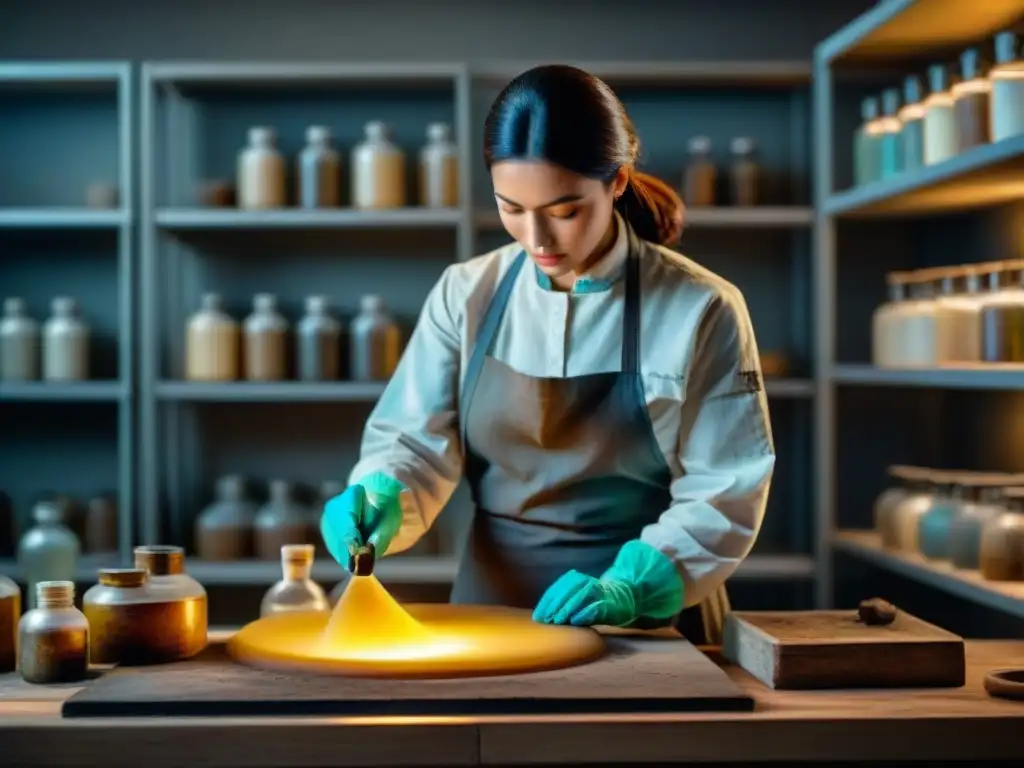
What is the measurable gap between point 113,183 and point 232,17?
0.55 m

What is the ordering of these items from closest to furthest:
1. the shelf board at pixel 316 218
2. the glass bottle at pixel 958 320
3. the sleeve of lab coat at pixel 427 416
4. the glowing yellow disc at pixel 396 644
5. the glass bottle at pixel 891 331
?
the glowing yellow disc at pixel 396 644
the sleeve of lab coat at pixel 427 416
the glass bottle at pixel 958 320
the glass bottle at pixel 891 331
the shelf board at pixel 316 218

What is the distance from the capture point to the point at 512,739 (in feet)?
4.20

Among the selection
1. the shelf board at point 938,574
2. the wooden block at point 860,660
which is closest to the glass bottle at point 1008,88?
the shelf board at point 938,574

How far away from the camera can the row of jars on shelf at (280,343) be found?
135 inches

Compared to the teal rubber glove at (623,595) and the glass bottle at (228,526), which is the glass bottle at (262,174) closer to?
the glass bottle at (228,526)

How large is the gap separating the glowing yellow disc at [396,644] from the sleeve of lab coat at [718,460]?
0.67 feet

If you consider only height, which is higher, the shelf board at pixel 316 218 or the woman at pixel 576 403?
the shelf board at pixel 316 218

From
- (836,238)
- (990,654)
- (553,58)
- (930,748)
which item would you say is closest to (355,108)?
(553,58)

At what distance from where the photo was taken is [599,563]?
194cm

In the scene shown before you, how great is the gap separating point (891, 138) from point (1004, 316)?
0.67 metres

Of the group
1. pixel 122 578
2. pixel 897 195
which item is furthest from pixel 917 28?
pixel 122 578

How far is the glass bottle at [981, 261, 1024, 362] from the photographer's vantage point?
2479 millimetres

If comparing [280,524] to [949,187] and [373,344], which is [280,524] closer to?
[373,344]

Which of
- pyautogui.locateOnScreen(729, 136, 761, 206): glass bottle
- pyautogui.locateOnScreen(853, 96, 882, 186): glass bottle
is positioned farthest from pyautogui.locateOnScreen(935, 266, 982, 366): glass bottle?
pyautogui.locateOnScreen(729, 136, 761, 206): glass bottle
